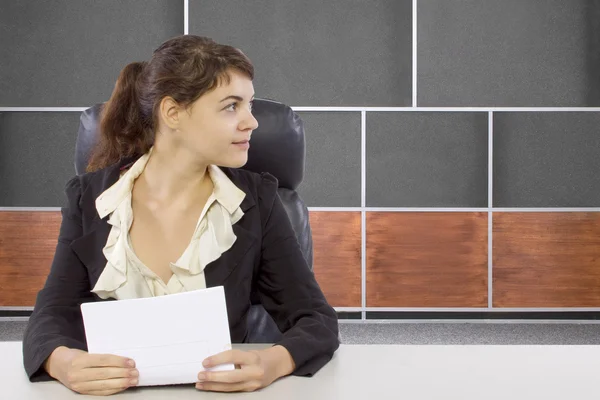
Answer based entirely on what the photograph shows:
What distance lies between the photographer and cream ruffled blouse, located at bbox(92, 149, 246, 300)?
1.43 m

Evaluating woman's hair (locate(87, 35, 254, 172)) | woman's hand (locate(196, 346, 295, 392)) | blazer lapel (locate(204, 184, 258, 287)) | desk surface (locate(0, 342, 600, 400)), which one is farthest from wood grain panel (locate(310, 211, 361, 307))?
woman's hand (locate(196, 346, 295, 392))

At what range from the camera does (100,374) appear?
1.06 meters

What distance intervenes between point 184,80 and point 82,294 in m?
0.45

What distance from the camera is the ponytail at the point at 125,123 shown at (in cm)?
161

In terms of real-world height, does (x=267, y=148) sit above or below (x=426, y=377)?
above

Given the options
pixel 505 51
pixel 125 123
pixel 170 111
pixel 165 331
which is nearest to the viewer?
pixel 165 331

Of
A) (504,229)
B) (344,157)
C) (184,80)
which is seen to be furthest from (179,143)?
(504,229)

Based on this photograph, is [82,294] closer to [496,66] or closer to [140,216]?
[140,216]

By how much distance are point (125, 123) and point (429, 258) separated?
2.71m

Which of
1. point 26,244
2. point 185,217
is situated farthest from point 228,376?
point 26,244

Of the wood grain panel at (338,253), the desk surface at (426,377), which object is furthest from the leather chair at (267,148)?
the wood grain panel at (338,253)

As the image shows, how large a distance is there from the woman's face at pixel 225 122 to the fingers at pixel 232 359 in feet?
1.48

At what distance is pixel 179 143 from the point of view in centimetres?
155

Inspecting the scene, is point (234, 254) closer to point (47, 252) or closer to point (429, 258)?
point (429, 258)
